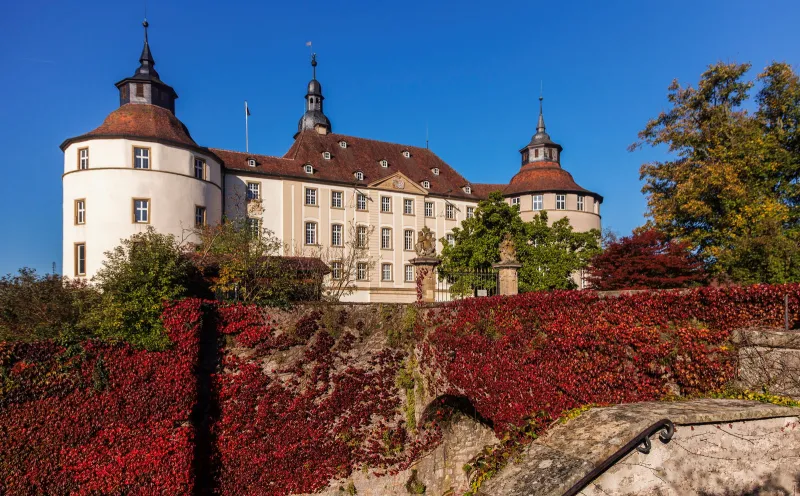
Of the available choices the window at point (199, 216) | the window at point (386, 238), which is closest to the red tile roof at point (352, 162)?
the window at point (386, 238)

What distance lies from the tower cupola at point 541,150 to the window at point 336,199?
17008 millimetres

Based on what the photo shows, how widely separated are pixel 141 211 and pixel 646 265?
22992 mm

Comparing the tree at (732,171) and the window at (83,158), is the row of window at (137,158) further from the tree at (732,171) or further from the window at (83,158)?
the tree at (732,171)

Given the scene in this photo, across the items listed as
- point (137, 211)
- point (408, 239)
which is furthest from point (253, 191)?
point (408, 239)

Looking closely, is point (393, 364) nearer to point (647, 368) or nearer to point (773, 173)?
point (647, 368)

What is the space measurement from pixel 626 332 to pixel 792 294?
2263 millimetres

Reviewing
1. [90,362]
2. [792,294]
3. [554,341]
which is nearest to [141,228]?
[90,362]

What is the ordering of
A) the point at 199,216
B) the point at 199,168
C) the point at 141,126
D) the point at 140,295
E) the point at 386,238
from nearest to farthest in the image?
1. the point at 140,295
2. the point at 141,126
3. the point at 199,216
4. the point at 199,168
5. the point at 386,238

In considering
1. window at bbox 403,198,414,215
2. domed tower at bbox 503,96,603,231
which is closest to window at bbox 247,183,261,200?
window at bbox 403,198,414,215

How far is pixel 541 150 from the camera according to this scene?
43.3 metres

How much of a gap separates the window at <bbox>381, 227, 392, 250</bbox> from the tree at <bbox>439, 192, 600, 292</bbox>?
9.59m

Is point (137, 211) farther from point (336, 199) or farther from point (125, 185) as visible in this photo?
point (336, 199)

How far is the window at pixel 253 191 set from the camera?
3434 cm

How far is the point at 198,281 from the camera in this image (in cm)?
1936
